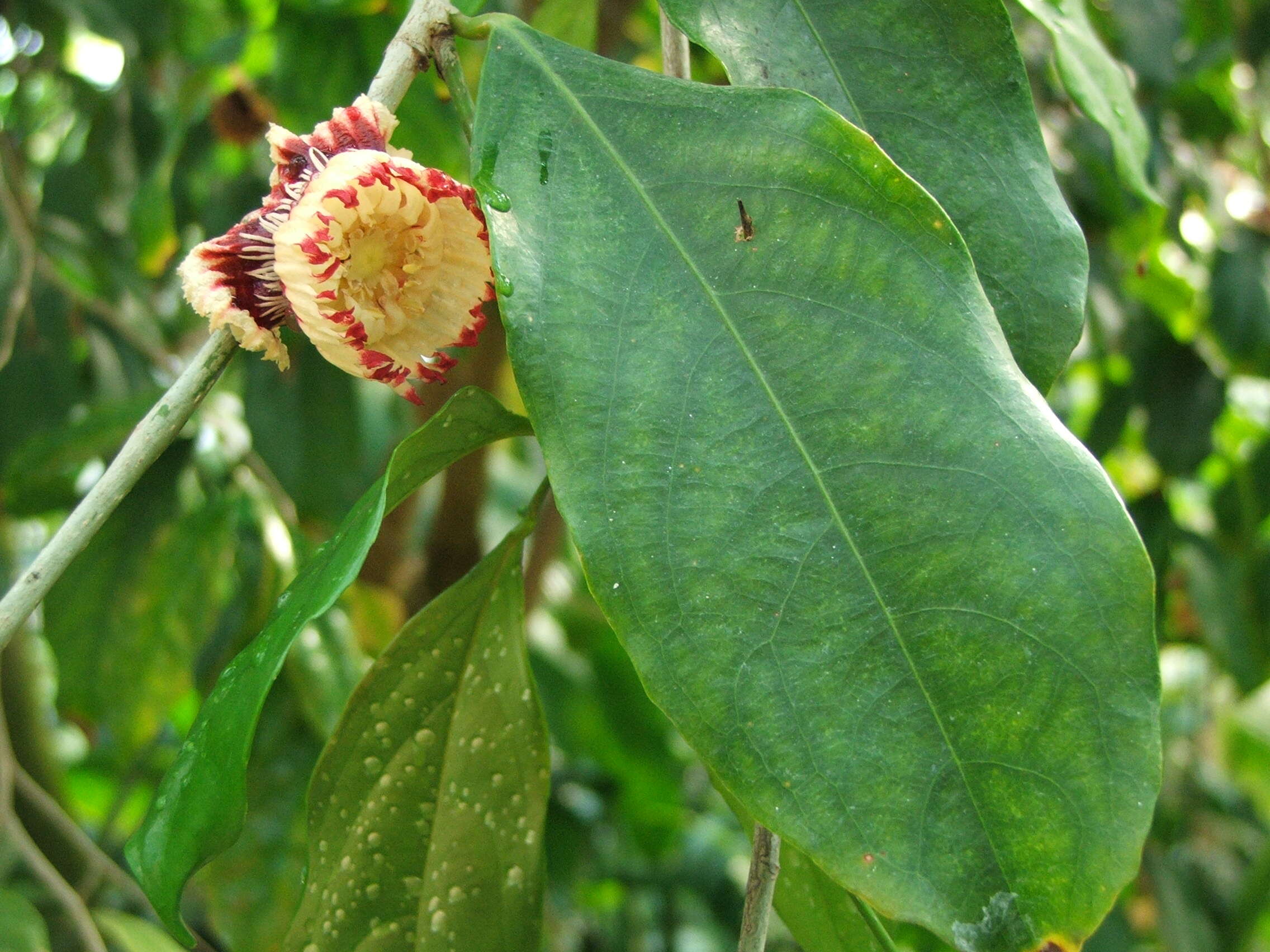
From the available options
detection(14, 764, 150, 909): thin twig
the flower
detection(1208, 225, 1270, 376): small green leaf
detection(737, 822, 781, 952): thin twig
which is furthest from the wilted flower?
detection(1208, 225, 1270, 376): small green leaf

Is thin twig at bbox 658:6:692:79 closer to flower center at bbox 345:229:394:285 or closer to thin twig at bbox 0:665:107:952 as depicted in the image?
flower center at bbox 345:229:394:285

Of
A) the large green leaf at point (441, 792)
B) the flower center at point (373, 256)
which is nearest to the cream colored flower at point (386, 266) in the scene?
the flower center at point (373, 256)

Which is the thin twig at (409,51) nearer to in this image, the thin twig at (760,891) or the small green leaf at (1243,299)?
the thin twig at (760,891)

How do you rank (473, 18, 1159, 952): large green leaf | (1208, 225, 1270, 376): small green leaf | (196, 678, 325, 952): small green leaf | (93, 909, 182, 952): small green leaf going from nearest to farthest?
1. (473, 18, 1159, 952): large green leaf
2. (93, 909, 182, 952): small green leaf
3. (196, 678, 325, 952): small green leaf
4. (1208, 225, 1270, 376): small green leaf

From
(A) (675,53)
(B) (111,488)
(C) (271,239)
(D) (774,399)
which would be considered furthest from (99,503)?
(A) (675,53)

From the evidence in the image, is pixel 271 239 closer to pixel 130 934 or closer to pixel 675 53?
pixel 675 53

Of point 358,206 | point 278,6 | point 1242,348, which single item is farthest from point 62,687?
point 1242,348
